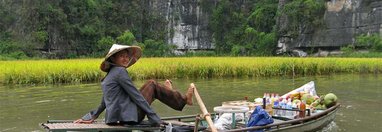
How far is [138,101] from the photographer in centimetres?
498

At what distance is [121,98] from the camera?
16.4 ft

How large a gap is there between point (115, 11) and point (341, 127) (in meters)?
35.6

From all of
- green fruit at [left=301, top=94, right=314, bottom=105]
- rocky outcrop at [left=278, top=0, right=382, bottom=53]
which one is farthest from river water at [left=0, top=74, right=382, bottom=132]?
rocky outcrop at [left=278, top=0, right=382, bottom=53]

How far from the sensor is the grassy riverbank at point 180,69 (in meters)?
14.5

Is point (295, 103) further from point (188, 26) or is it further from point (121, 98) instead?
point (188, 26)

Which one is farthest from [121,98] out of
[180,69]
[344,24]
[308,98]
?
[344,24]

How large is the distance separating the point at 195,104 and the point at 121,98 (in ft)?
16.3

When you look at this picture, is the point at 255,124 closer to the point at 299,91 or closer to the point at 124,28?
the point at 299,91

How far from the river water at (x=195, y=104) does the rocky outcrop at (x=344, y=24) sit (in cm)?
1975

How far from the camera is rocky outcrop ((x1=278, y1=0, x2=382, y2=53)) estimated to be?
32.7 m

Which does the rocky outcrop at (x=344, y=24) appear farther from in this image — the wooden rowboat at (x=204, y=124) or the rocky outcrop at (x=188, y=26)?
the wooden rowboat at (x=204, y=124)

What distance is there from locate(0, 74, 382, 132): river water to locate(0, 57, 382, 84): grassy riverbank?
93 centimetres

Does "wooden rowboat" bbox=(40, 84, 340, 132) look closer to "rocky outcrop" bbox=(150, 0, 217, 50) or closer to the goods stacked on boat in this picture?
the goods stacked on boat

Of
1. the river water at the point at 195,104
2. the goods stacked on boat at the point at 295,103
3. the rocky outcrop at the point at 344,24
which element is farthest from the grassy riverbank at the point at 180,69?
the rocky outcrop at the point at 344,24
